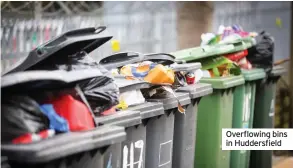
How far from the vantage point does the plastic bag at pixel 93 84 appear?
2400mm

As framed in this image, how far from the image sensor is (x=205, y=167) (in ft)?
13.7

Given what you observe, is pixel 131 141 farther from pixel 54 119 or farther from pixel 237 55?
pixel 237 55

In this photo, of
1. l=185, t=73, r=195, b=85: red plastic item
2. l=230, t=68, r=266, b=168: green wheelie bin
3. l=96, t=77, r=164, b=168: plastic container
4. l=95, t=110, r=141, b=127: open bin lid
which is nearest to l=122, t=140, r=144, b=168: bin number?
l=96, t=77, r=164, b=168: plastic container

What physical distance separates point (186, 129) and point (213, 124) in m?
0.62

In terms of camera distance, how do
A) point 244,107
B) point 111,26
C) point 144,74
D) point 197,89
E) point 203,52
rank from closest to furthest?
point 144,74, point 197,89, point 203,52, point 244,107, point 111,26

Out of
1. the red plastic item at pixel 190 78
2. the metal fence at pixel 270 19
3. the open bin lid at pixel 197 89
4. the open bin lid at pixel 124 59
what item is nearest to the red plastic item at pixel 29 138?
the open bin lid at pixel 124 59

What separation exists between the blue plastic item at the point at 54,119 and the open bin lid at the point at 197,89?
155 cm

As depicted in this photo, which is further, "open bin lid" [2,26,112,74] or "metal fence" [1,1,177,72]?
"metal fence" [1,1,177,72]

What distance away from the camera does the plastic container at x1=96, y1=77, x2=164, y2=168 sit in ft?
8.41

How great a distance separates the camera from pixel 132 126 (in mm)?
2771

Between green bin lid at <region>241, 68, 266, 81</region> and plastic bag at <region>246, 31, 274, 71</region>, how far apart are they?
0.17 metres

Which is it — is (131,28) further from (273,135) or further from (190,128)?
(273,135)

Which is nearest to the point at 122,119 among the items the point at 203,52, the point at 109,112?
the point at 109,112

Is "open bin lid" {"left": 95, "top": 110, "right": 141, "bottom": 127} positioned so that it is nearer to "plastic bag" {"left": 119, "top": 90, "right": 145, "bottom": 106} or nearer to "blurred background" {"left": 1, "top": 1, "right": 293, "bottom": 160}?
"plastic bag" {"left": 119, "top": 90, "right": 145, "bottom": 106}
